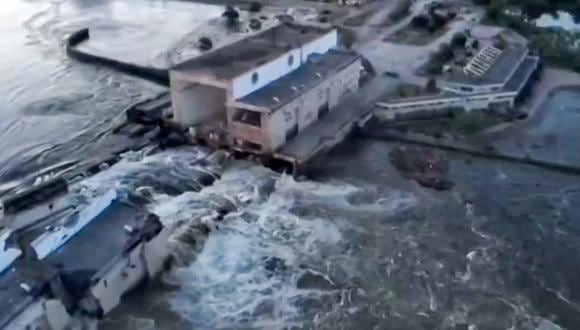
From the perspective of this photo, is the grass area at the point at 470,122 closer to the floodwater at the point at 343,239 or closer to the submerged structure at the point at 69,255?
the floodwater at the point at 343,239

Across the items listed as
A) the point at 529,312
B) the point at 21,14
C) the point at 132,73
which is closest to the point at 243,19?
the point at 132,73

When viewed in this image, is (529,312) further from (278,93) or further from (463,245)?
(278,93)

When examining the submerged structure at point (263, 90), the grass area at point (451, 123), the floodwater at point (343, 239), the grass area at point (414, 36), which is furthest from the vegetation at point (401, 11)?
the floodwater at point (343, 239)

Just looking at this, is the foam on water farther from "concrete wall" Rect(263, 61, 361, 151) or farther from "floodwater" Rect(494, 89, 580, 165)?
"floodwater" Rect(494, 89, 580, 165)

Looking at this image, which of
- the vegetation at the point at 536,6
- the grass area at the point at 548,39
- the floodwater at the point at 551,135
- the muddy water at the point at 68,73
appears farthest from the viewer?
the vegetation at the point at 536,6

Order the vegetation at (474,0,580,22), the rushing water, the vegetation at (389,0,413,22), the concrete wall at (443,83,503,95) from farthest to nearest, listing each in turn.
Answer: the rushing water → the vegetation at (389,0,413,22) → the vegetation at (474,0,580,22) → the concrete wall at (443,83,503,95)

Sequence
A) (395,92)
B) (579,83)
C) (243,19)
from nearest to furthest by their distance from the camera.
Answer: (395,92)
(579,83)
(243,19)

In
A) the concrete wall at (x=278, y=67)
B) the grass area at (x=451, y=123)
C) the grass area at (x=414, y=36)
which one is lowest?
the grass area at (x=451, y=123)

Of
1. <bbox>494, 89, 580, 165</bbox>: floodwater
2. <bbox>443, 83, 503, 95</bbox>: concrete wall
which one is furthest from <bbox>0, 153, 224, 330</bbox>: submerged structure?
<bbox>443, 83, 503, 95</bbox>: concrete wall
